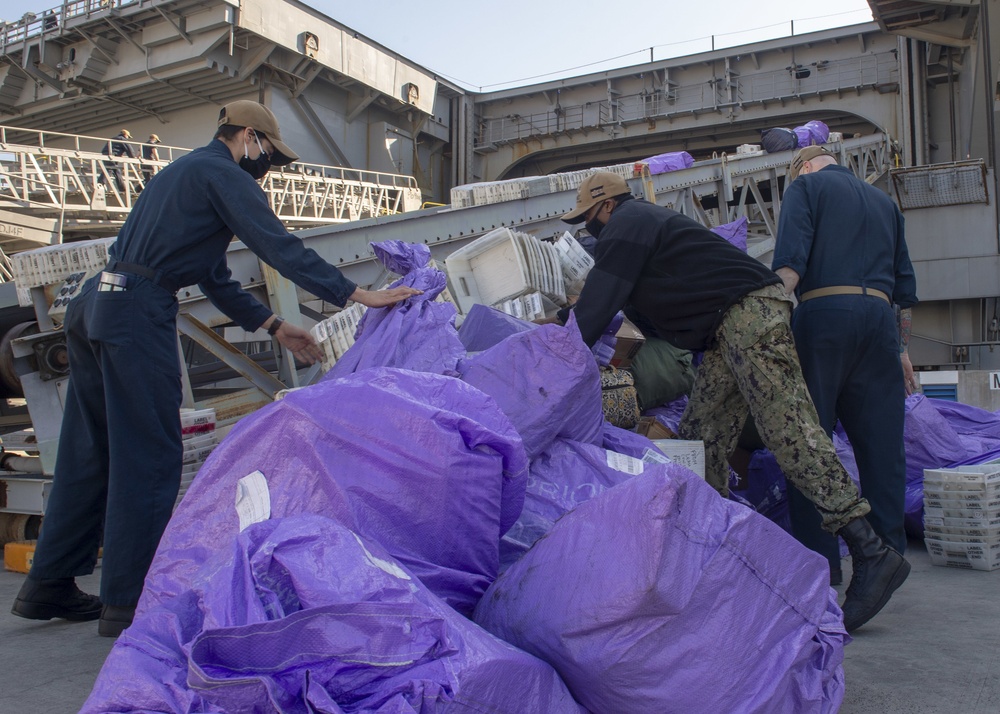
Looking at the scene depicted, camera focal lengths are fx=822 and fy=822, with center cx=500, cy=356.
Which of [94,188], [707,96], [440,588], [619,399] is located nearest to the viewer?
[440,588]

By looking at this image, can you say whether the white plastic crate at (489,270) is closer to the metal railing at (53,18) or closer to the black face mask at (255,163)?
the black face mask at (255,163)

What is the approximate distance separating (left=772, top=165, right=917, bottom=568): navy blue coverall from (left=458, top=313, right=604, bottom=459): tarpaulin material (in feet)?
2.51

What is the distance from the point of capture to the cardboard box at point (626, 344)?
362 cm

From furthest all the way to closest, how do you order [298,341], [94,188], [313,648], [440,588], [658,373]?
[94,188] → [658,373] → [298,341] → [440,588] → [313,648]

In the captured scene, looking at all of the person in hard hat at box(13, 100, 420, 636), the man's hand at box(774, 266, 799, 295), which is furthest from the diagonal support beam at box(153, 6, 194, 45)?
the man's hand at box(774, 266, 799, 295)

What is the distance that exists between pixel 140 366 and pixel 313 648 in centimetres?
140

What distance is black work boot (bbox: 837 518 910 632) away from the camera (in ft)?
7.47

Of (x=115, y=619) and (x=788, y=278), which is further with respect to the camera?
(x=788, y=278)

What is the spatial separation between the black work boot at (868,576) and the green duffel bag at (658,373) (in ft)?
4.80

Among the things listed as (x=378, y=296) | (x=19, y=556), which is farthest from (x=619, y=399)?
(x=19, y=556)

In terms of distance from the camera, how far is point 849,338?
267 centimetres

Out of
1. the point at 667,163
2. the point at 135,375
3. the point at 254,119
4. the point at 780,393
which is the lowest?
the point at 780,393

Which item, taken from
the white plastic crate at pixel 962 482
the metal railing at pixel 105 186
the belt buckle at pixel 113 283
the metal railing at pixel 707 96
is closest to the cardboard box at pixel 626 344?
the white plastic crate at pixel 962 482

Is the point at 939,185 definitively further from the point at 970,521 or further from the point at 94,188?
the point at 94,188
